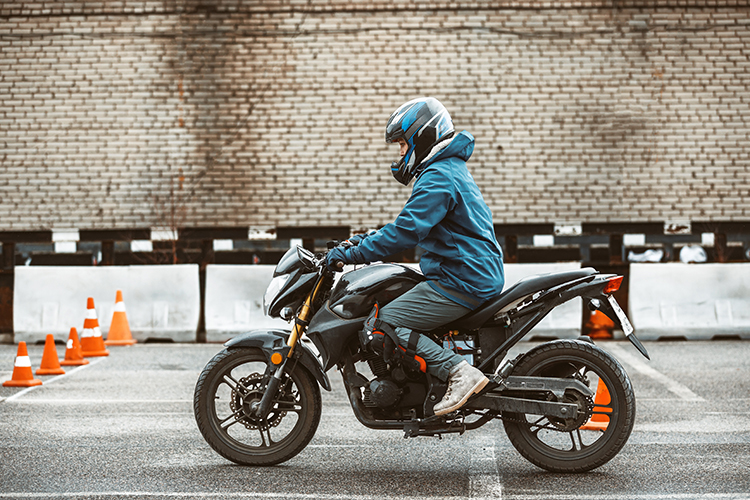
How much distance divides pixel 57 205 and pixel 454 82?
23.2 feet

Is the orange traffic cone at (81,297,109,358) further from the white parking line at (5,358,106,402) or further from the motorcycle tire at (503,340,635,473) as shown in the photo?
the motorcycle tire at (503,340,635,473)

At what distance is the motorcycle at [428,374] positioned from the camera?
493 cm

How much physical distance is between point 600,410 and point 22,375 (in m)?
5.46

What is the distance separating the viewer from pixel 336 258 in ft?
16.0

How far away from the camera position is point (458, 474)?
510 centimetres

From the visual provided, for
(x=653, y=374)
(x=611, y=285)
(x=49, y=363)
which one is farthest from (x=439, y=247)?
(x=49, y=363)

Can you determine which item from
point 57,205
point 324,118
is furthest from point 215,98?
point 57,205

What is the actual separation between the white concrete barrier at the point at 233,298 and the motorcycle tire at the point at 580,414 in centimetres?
671

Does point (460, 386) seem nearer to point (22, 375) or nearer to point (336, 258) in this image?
point (336, 258)

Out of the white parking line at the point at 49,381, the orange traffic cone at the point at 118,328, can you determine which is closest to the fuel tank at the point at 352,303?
the white parking line at the point at 49,381

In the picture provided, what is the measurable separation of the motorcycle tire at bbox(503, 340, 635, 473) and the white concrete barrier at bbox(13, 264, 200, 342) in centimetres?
711

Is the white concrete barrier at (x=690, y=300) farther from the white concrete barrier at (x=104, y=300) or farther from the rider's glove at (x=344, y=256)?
the rider's glove at (x=344, y=256)

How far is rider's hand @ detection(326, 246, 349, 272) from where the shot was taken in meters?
4.87

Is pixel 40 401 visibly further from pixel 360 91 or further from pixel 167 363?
pixel 360 91
